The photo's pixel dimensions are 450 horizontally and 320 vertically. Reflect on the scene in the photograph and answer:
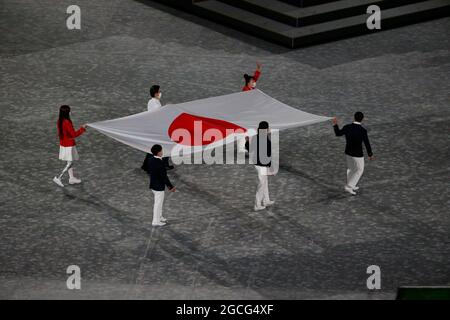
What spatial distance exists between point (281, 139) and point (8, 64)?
7507 millimetres

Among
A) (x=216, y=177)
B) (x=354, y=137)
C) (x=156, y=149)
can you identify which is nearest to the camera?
(x=156, y=149)

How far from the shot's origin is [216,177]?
18.3m

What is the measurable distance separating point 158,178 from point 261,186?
186cm

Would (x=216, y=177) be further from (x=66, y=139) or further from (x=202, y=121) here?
(x=66, y=139)

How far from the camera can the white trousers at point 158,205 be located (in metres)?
16.2

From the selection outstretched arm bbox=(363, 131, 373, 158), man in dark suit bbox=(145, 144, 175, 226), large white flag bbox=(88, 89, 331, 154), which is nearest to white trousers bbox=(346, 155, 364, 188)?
outstretched arm bbox=(363, 131, 373, 158)

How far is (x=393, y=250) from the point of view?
1578cm

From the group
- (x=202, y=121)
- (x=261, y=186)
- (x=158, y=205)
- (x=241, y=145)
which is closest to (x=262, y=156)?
(x=261, y=186)

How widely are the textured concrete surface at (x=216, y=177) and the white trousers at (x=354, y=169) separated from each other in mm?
296

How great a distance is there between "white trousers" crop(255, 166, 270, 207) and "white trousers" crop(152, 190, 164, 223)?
170cm

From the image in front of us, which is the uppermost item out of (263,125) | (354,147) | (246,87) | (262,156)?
(246,87)

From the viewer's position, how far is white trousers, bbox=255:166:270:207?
1683cm

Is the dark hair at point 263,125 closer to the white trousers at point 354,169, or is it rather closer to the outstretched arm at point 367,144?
the white trousers at point 354,169

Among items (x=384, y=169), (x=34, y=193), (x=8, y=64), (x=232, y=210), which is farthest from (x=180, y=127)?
(x=8, y=64)
